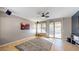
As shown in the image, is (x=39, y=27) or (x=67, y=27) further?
(x=39, y=27)

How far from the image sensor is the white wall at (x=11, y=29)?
1758mm

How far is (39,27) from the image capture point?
188 centimetres

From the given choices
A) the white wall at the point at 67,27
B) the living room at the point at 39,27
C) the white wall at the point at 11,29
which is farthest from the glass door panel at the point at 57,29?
the white wall at the point at 11,29

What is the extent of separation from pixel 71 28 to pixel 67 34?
0.16 meters

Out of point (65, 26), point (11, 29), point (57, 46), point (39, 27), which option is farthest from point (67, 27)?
point (11, 29)

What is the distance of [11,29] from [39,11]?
775 mm

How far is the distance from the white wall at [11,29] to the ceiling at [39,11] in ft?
0.50

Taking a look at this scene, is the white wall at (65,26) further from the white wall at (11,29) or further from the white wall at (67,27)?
the white wall at (11,29)

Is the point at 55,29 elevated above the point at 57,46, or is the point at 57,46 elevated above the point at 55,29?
the point at 55,29

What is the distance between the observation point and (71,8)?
1615mm

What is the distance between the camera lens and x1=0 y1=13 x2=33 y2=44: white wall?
1.76 meters

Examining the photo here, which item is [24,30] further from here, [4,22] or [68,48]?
[68,48]

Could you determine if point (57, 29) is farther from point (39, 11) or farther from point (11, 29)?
point (11, 29)
